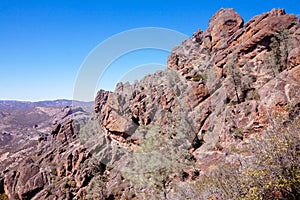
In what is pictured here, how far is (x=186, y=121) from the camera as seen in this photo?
45719 millimetres

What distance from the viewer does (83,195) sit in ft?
208

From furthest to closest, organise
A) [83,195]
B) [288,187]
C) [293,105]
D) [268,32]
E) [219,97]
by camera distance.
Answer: [83,195] < [268,32] < [219,97] < [293,105] < [288,187]

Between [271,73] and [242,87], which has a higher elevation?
[271,73]

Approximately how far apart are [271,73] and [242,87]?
718 centimetres

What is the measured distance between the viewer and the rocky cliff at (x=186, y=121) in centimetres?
3372

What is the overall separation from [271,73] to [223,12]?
195ft

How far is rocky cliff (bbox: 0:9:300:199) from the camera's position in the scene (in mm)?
33719

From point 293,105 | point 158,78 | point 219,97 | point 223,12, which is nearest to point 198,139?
point 219,97

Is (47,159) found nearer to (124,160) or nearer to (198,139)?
(124,160)

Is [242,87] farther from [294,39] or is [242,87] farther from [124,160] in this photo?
[124,160]

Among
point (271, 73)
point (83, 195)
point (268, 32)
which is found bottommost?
point (83, 195)

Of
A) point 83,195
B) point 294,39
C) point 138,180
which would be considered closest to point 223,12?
point 294,39

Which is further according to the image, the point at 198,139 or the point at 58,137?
the point at 58,137

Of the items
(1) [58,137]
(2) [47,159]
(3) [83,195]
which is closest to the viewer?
(3) [83,195]
